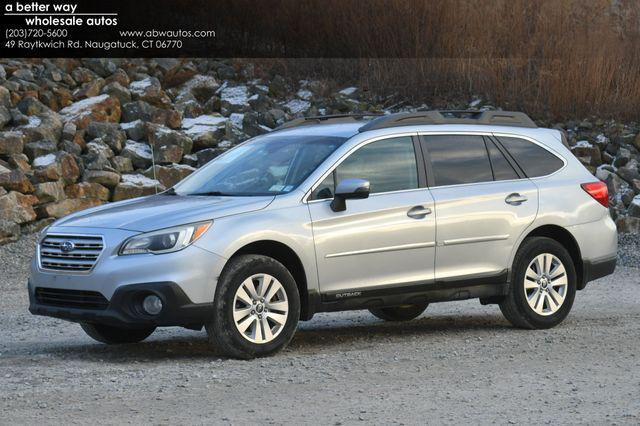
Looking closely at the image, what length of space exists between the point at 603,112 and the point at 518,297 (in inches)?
558

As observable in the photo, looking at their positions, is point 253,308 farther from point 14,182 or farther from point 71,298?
point 14,182

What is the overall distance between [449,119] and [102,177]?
34.1 ft

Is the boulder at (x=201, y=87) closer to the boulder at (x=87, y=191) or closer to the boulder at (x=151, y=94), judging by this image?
the boulder at (x=151, y=94)

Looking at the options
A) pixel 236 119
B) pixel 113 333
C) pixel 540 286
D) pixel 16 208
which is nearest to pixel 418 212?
pixel 540 286

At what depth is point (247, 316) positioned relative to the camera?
9.23 metres

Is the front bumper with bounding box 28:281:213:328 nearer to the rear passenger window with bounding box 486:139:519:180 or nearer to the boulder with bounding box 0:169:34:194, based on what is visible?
the rear passenger window with bounding box 486:139:519:180

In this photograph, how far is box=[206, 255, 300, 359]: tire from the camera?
9117mm

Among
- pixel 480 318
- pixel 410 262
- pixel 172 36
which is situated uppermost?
pixel 172 36

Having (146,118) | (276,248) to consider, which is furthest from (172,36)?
(276,248)

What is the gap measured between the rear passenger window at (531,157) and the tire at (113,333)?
351 cm

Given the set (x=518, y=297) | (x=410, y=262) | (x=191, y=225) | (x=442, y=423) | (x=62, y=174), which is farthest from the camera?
(x=62, y=174)

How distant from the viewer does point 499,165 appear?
11.0 meters

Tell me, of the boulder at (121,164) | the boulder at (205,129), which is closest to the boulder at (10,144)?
the boulder at (121,164)

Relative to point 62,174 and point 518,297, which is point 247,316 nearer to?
point 518,297
